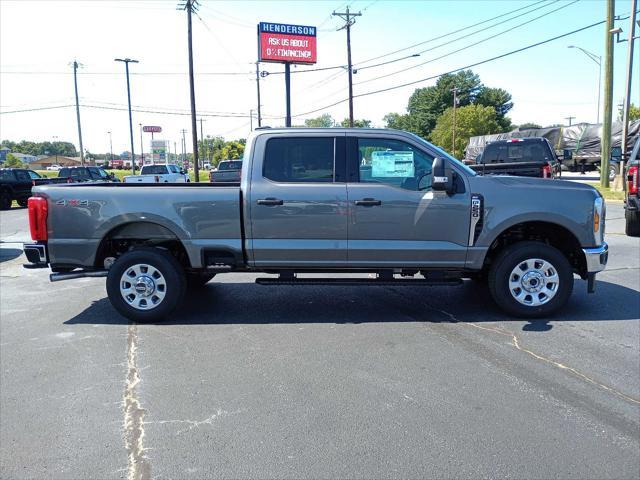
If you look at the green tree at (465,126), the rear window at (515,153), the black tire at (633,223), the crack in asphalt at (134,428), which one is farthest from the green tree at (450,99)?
the crack in asphalt at (134,428)

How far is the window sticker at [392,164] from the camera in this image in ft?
18.7

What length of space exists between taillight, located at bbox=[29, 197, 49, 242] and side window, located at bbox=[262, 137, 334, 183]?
2.44 m

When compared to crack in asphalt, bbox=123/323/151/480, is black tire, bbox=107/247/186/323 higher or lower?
higher

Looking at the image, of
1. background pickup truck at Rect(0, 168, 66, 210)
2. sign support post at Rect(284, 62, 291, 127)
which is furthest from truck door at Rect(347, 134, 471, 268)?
sign support post at Rect(284, 62, 291, 127)

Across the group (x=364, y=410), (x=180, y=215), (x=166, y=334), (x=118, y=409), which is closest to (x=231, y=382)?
(x=118, y=409)

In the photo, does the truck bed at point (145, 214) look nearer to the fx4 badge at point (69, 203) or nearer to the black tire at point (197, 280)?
the fx4 badge at point (69, 203)

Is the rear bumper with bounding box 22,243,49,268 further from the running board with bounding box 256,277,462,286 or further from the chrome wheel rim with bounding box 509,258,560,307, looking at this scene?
the chrome wheel rim with bounding box 509,258,560,307

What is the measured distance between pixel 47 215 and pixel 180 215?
1.48m

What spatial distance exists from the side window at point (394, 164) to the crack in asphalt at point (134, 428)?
118 inches

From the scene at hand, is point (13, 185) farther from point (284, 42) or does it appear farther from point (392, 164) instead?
point (284, 42)

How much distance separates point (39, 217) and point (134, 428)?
10.7 feet

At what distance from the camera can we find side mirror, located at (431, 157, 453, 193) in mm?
5371

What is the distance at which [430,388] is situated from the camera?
13.4 feet

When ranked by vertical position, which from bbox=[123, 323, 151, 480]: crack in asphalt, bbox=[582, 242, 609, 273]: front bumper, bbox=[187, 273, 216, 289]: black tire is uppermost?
bbox=[582, 242, 609, 273]: front bumper
